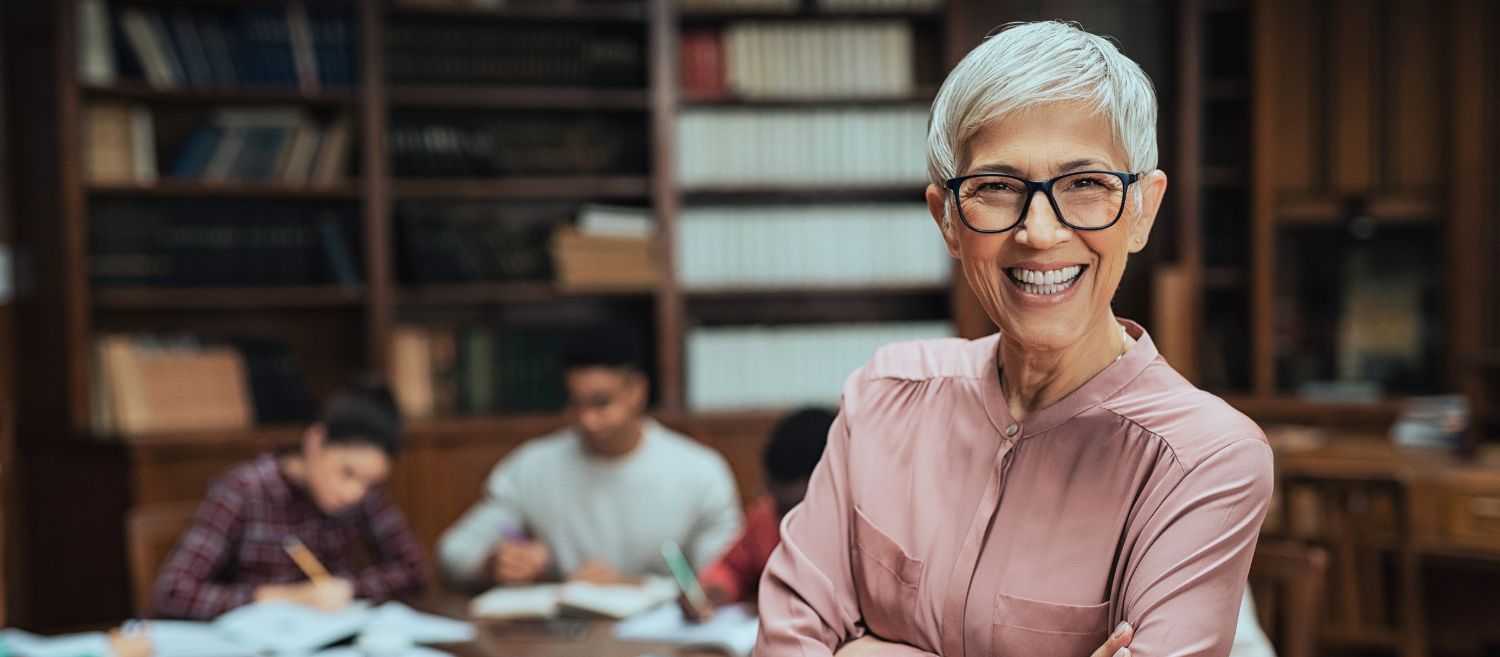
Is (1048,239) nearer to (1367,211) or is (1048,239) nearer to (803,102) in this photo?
(803,102)

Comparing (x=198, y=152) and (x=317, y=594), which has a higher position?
(x=198, y=152)

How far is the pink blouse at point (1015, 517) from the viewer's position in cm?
90

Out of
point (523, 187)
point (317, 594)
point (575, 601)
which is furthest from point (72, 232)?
point (575, 601)

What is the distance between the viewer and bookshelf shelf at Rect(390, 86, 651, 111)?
430 cm

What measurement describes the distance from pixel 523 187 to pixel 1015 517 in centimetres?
358

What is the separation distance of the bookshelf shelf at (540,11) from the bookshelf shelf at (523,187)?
547 millimetres

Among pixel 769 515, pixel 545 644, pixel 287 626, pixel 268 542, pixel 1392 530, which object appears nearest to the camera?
pixel 545 644

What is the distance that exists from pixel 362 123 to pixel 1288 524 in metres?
3.05

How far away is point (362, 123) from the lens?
4234 millimetres

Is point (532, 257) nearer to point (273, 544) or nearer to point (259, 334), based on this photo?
point (259, 334)

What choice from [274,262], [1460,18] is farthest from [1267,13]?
[274,262]

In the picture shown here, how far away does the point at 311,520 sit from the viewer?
9.50 ft

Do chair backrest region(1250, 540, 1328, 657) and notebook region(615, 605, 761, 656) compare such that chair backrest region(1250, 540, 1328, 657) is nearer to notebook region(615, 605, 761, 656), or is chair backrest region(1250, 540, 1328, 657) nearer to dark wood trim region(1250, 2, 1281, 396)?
notebook region(615, 605, 761, 656)

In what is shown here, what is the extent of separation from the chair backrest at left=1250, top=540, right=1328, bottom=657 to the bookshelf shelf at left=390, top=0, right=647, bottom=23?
2.93 meters
